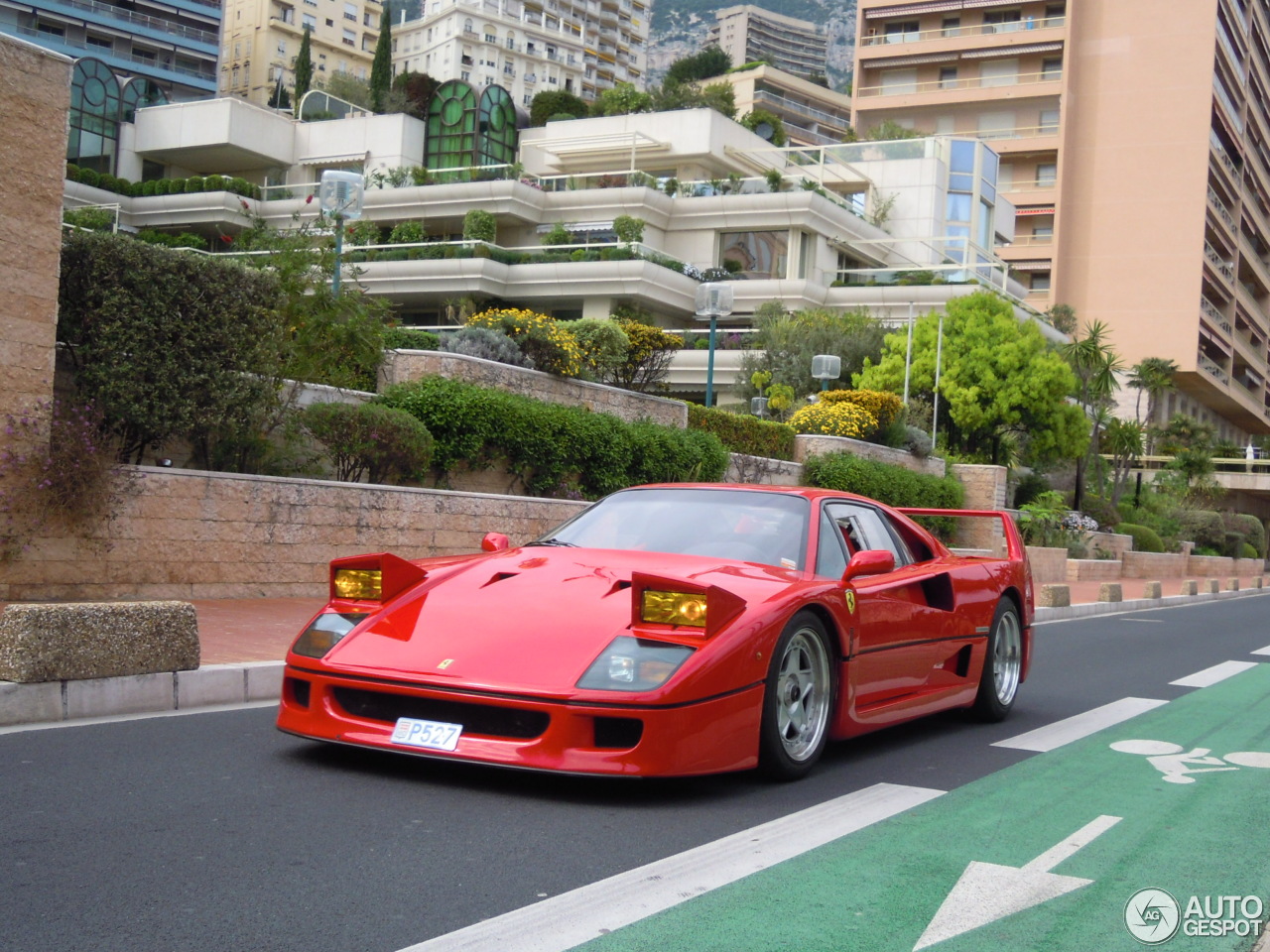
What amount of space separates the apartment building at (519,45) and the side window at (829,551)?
401 feet

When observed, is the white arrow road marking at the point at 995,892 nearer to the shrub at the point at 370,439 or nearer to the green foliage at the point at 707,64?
the shrub at the point at 370,439

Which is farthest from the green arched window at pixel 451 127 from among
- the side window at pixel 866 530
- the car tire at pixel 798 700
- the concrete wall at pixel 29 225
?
the car tire at pixel 798 700

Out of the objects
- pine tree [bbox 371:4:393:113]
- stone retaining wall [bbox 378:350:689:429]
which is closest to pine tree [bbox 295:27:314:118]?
pine tree [bbox 371:4:393:113]

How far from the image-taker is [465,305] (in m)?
48.3

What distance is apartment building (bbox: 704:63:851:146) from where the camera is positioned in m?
143

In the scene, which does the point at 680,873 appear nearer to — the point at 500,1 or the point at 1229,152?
A: the point at 1229,152

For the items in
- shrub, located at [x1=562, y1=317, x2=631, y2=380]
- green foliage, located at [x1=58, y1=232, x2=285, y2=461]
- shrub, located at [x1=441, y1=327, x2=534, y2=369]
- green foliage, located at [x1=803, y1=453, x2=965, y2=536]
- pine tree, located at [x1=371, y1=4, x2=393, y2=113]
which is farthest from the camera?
pine tree, located at [x1=371, y1=4, x2=393, y2=113]

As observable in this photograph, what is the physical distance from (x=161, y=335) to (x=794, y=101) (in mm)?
144031

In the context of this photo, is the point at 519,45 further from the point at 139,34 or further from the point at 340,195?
the point at 340,195

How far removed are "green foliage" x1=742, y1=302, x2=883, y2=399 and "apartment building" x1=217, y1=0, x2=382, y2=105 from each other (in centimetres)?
8406

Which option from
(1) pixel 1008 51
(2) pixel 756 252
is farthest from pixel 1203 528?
(1) pixel 1008 51

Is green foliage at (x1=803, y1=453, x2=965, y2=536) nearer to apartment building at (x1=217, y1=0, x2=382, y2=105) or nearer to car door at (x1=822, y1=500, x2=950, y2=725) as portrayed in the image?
car door at (x1=822, y1=500, x2=950, y2=725)

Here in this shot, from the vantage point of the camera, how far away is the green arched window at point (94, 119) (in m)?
59.8

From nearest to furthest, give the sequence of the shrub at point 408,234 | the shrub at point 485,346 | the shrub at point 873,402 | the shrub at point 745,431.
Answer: the shrub at point 485,346 → the shrub at point 745,431 → the shrub at point 873,402 → the shrub at point 408,234
